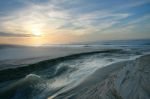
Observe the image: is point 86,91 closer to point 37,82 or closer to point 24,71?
point 37,82

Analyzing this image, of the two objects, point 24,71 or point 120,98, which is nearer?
point 120,98

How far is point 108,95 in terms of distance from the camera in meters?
3.71

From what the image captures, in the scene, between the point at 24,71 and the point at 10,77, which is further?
the point at 24,71

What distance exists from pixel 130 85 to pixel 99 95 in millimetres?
1154

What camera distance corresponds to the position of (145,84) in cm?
436

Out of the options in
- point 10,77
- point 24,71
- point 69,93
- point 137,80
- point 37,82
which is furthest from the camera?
point 24,71

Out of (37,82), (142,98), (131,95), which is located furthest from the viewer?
(37,82)

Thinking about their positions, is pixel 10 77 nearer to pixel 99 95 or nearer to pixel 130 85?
pixel 99 95

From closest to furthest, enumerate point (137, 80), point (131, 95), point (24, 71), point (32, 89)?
point (131, 95) → point (137, 80) → point (32, 89) → point (24, 71)

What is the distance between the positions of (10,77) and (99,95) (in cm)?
494

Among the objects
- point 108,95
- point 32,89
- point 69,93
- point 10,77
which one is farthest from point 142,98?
point 10,77

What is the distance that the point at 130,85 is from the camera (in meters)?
4.43

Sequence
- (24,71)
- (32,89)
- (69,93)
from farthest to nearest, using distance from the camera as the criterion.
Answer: (24,71) < (32,89) < (69,93)

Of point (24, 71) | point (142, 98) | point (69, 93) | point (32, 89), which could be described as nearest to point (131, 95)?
point (142, 98)
